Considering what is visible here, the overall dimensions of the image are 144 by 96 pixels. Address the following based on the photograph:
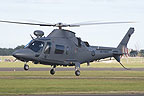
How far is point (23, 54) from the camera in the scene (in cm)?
4144

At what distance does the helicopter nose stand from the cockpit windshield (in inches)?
31.0

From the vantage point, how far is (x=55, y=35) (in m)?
45.3

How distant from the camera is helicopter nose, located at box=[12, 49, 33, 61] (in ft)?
135

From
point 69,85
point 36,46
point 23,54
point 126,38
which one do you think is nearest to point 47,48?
point 36,46

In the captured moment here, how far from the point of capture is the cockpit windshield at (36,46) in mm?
42797

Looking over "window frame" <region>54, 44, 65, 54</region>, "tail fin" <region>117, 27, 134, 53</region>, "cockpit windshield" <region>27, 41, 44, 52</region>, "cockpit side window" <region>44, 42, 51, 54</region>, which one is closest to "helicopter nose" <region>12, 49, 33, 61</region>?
"cockpit windshield" <region>27, 41, 44, 52</region>

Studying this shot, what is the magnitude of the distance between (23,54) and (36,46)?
6.87ft

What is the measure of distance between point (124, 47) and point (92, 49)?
5.51 meters

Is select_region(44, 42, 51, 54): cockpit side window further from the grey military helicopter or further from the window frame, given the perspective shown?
the window frame

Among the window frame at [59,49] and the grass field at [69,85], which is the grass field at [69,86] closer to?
the grass field at [69,85]

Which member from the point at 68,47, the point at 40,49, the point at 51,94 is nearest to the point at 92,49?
the point at 68,47

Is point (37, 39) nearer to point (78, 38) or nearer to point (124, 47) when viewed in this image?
point (78, 38)

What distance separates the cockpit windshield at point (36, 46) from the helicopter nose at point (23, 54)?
79cm

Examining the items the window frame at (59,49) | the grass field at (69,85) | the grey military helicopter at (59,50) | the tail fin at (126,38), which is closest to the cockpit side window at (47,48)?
the grey military helicopter at (59,50)
